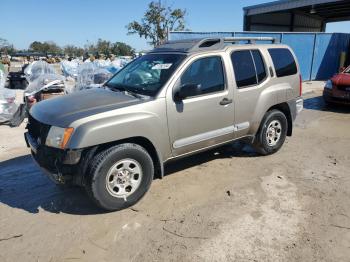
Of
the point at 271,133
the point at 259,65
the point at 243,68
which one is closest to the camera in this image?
the point at 243,68

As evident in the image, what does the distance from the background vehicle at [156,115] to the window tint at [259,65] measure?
0.02 metres

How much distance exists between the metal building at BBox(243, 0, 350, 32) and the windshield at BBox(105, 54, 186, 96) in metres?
18.1

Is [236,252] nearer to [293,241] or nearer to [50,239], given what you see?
[293,241]

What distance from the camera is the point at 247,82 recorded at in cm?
496

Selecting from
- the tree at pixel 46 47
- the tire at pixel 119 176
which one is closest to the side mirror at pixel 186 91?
the tire at pixel 119 176

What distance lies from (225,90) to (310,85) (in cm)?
1186

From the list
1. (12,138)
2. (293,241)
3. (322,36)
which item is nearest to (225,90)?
(293,241)

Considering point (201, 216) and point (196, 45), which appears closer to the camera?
point (201, 216)

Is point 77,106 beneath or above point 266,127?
above

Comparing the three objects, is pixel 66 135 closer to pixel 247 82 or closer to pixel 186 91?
pixel 186 91

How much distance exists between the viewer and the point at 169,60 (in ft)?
14.6

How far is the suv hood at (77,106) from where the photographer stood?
360 centimetres

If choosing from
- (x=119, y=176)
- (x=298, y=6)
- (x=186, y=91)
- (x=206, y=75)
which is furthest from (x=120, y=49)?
(x=119, y=176)

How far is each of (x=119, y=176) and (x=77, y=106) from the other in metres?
0.95
